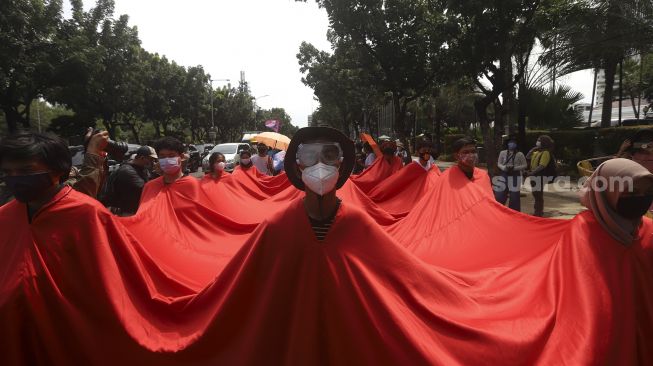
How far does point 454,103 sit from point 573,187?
24.0 meters

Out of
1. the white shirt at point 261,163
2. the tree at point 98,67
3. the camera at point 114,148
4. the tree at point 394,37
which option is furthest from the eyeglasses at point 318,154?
the tree at point 98,67

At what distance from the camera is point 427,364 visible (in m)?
2.30

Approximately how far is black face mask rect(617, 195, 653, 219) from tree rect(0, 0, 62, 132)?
59.5 feet

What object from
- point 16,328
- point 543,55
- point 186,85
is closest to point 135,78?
point 186,85

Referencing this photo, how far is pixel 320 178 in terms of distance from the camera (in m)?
2.65

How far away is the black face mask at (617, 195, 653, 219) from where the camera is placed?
96.4 inches

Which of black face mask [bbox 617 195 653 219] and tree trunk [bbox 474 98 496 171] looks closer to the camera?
black face mask [bbox 617 195 653 219]

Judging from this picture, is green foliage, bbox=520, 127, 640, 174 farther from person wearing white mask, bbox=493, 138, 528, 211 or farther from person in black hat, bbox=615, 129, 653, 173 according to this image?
→ person in black hat, bbox=615, 129, 653, 173

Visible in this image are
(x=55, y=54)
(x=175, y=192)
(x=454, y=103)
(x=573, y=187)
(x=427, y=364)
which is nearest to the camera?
(x=427, y=364)

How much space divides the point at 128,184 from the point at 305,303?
381 centimetres

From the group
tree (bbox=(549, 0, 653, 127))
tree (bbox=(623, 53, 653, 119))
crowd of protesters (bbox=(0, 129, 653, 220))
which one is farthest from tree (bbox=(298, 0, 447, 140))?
tree (bbox=(623, 53, 653, 119))

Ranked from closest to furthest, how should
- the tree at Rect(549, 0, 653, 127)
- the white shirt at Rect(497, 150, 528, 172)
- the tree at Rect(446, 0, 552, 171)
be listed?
the white shirt at Rect(497, 150, 528, 172)
the tree at Rect(446, 0, 552, 171)
the tree at Rect(549, 0, 653, 127)

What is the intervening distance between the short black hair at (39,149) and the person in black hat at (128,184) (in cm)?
263

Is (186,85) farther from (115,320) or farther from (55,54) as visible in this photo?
(115,320)
